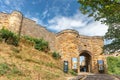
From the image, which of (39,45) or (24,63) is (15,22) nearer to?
(39,45)

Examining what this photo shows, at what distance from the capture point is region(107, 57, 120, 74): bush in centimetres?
3067

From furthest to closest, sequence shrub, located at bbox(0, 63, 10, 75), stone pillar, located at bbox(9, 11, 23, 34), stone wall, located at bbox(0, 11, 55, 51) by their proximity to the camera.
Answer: stone wall, located at bbox(0, 11, 55, 51) < stone pillar, located at bbox(9, 11, 23, 34) < shrub, located at bbox(0, 63, 10, 75)

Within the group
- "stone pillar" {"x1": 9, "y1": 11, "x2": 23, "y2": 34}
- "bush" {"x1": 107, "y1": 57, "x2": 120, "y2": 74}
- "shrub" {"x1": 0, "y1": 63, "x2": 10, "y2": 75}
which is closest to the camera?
"shrub" {"x1": 0, "y1": 63, "x2": 10, "y2": 75}

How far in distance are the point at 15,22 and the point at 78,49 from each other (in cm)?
1168

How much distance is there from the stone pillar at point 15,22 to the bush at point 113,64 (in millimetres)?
16672

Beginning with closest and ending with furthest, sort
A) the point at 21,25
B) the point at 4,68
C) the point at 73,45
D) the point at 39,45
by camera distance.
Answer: the point at 4,68
the point at 39,45
the point at 21,25
the point at 73,45

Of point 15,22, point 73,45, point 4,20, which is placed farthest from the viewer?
point 73,45

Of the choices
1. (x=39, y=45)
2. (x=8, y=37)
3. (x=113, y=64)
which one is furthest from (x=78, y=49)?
(x=8, y=37)

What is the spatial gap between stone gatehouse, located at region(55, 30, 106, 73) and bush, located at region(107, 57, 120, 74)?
1590 millimetres

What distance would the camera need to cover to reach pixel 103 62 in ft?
98.0

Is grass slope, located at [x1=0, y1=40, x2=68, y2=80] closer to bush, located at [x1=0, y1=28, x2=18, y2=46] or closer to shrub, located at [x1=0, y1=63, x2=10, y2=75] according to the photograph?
shrub, located at [x1=0, y1=63, x2=10, y2=75]

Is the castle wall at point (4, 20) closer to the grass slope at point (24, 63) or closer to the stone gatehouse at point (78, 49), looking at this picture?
the grass slope at point (24, 63)

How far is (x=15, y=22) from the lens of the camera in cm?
2320

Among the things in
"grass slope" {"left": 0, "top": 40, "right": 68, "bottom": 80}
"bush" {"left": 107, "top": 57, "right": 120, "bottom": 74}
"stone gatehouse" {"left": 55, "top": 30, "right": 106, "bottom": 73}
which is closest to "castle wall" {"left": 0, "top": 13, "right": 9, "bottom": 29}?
"grass slope" {"left": 0, "top": 40, "right": 68, "bottom": 80}
